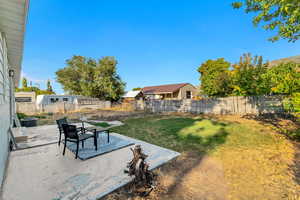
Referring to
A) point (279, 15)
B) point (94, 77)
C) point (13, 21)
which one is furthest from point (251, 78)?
point (94, 77)

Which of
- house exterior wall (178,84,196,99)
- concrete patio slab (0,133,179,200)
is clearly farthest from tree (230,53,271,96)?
house exterior wall (178,84,196,99)

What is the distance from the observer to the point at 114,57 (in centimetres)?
1908

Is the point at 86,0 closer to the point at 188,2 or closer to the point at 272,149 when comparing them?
the point at 188,2

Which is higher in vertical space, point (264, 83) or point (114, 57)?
point (114, 57)

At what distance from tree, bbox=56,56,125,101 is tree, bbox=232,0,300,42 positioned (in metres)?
16.6

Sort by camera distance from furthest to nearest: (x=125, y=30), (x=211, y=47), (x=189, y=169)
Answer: (x=211, y=47), (x=125, y=30), (x=189, y=169)

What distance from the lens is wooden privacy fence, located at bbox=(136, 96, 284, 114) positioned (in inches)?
303

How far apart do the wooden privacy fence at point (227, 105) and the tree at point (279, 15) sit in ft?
15.5

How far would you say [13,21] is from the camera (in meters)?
3.04

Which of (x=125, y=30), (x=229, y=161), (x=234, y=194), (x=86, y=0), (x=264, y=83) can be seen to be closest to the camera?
(x=234, y=194)

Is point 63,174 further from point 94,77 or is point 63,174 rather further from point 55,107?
point 94,77

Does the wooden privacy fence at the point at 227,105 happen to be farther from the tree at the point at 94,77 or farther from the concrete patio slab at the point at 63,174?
the tree at the point at 94,77

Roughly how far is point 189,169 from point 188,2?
12894 millimetres

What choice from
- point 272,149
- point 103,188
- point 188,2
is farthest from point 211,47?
point 103,188
